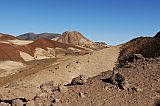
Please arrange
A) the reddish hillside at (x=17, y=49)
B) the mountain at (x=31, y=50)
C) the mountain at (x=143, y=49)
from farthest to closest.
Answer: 1. the mountain at (x=31, y=50)
2. the reddish hillside at (x=17, y=49)
3. the mountain at (x=143, y=49)

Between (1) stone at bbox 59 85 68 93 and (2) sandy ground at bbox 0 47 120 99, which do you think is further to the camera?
(2) sandy ground at bbox 0 47 120 99

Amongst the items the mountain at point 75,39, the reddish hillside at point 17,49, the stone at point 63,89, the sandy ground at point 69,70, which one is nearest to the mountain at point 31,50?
the reddish hillside at point 17,49

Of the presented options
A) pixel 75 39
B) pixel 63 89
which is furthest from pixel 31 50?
pixel 75 39

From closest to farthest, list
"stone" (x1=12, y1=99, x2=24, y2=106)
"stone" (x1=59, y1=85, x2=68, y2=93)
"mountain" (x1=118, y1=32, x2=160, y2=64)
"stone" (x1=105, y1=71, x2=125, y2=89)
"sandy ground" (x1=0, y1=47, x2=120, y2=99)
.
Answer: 1. "stone" (x1=12, y1=99, x2=24, y2=106)
2. "stone" (x1=105, y1=71, x2=125, y2=89)
3. "stone" (x1=59, y1=85, x2=68, y2=93)
4. "sandy ground" (x1=0, y1=47, x2=120, y2=99)
5. "mountain" (x1=118, y1=32, x2=160, y2=64)

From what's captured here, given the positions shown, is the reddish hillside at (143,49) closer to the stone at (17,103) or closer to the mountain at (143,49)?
the mountain at (143,49)

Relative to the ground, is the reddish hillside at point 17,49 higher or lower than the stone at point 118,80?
higher

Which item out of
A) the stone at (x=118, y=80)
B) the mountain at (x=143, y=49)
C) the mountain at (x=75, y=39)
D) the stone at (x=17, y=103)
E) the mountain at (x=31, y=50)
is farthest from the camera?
the mountain at (x=75, y=39)

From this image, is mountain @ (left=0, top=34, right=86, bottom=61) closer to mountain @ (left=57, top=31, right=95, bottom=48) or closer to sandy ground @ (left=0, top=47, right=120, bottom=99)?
sandy ground @ (left=0, top=47, right=120, bottom=99)

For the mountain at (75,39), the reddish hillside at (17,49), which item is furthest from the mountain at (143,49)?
the mountain at (75,39)

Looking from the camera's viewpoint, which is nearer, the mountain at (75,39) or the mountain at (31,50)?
the mountain at (31,50)

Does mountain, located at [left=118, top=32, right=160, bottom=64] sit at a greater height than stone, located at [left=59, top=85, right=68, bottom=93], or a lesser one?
greater

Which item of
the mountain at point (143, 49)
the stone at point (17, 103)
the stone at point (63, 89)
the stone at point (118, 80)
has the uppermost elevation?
the mountain at point (143, 49)

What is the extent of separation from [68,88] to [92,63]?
60.6 ft

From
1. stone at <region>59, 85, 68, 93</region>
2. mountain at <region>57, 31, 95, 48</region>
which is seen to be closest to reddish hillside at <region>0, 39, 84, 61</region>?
mountain at <region>57, 31, 95, 48</region>
